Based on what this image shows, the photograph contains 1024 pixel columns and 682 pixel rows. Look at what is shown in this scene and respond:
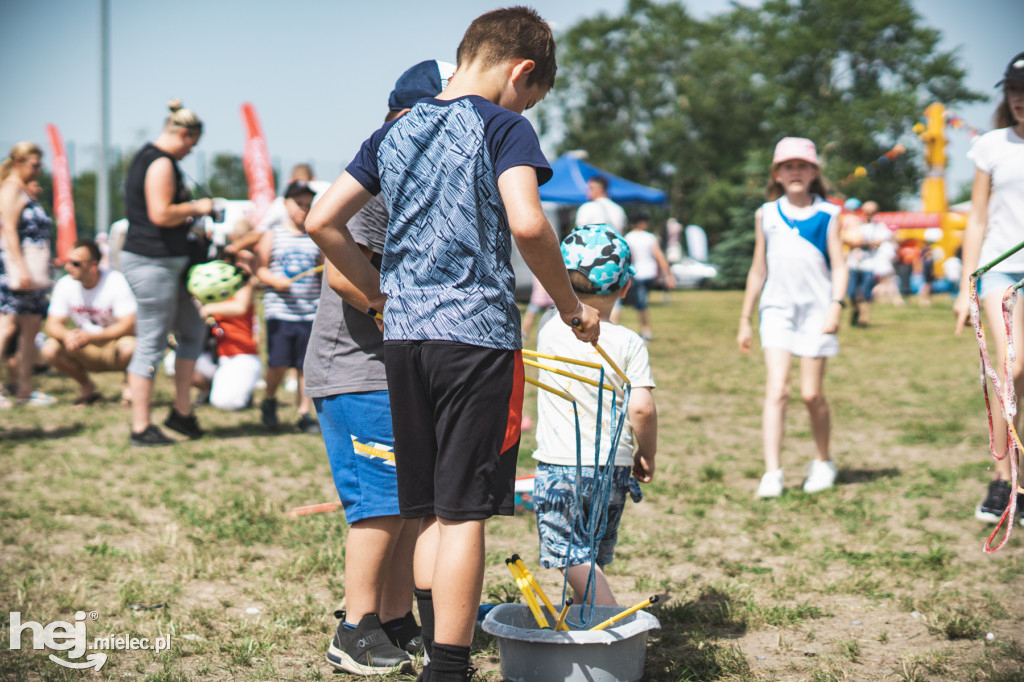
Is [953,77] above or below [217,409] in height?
above

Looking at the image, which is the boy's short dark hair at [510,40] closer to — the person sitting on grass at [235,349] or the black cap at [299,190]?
the black cap at [299,190]

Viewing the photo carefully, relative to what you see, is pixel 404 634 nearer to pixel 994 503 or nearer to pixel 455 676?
pixel 455 676

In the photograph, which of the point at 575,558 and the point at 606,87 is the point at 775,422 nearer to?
the point at 575,558

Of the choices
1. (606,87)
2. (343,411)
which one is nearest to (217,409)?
(343,411)

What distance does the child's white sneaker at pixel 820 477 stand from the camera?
207 inches

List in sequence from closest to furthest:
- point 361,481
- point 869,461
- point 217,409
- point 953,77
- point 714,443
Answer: point 361,481 → point 869,461 → point 714,443 → point 217,409 → point 953,77

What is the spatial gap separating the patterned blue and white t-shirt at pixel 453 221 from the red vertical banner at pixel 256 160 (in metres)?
18.4

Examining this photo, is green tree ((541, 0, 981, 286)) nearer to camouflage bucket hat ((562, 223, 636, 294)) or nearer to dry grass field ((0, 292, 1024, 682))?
dry grass field ((0, 292, 1024, 682))

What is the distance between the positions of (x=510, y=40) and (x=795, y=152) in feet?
10.0

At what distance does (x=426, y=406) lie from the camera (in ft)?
7.91

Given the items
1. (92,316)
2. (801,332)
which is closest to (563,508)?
(801,332)

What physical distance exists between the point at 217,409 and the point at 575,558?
5.78 meters

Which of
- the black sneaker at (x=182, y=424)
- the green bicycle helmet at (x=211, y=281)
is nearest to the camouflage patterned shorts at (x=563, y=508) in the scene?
the green bicycle helmet at (x=211, y=281)
